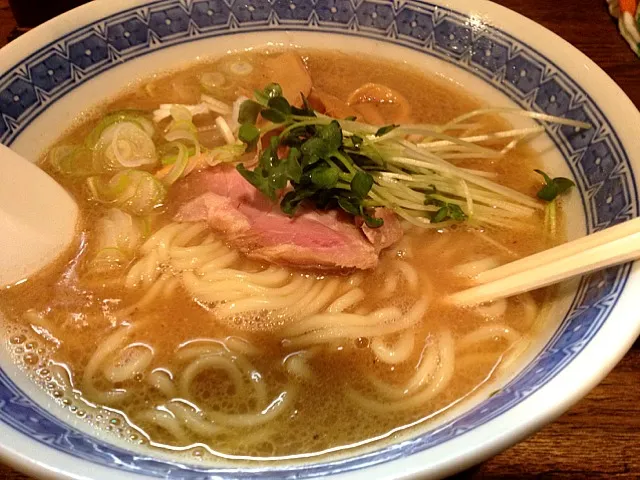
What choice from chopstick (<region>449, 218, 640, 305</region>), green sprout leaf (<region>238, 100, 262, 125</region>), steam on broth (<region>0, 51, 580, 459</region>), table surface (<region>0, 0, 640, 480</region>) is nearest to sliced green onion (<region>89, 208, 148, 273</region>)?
steam on broth (<region>0, 51, 580, 459</region>)

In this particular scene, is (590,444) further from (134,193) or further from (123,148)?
(123,148)

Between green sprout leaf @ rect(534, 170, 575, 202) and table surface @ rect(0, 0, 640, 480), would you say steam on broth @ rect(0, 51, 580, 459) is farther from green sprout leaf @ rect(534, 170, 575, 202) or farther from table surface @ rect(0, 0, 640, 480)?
table surface @ rect(0, 0, 640, 480)

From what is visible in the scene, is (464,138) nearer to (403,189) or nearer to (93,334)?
(403,189)

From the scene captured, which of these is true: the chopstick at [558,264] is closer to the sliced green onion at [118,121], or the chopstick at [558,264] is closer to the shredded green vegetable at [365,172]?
the shredded green vegetable at [365,172]

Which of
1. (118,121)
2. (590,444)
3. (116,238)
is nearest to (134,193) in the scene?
(116,238)

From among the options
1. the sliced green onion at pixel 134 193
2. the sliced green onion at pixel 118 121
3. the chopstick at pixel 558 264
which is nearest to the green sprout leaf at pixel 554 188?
the chopstick at pixel 558 264
